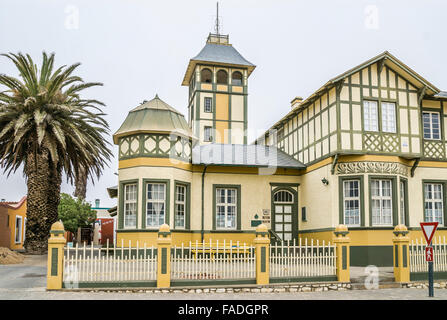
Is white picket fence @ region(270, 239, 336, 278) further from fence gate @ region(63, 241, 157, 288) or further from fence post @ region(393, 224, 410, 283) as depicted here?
fence gate @ region(63, 241, 157, 288)

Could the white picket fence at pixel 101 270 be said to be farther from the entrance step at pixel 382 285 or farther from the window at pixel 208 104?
the window at pixel 208 104

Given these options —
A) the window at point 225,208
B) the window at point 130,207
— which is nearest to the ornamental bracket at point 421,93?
the window at point 225,208

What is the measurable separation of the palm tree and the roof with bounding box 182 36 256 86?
1316 centimetres

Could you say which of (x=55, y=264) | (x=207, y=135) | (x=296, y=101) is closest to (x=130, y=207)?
(x=55, y=264)

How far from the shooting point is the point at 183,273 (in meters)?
12.0

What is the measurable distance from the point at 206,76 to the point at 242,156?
14199mm

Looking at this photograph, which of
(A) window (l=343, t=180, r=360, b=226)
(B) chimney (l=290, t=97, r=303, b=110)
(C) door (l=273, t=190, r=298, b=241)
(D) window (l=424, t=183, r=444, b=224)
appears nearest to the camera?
(A) window (l=343, t=180, r=360, b=226)

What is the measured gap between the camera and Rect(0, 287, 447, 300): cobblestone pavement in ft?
35.2

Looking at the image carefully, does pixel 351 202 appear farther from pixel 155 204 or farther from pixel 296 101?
pixel 296 101

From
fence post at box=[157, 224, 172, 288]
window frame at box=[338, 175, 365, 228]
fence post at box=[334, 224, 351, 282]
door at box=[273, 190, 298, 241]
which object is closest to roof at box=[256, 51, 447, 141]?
window frame at box=[338, 175, 365, 228]

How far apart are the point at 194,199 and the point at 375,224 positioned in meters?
7.66

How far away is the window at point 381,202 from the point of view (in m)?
18.4

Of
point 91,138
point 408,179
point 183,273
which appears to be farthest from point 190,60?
point 183,273

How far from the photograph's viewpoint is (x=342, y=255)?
1320 cm
